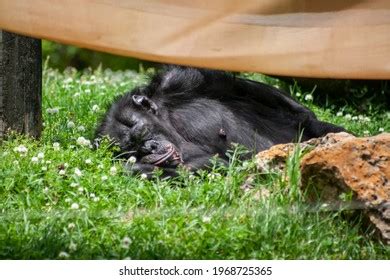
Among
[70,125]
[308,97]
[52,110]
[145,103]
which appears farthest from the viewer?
[308,97]

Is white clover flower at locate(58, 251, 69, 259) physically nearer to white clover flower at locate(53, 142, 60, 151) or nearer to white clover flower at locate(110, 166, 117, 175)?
white clover flower at locate(110, 166, 117, 175)

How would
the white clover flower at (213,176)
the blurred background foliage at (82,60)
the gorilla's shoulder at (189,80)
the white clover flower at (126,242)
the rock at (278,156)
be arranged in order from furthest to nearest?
1. the blurred background foliage at (82,60)
2. the gorilla's shoulder at (189,80)
3. the white clover flower at (213,176)
4. the rock at (278,156)
5. the white clover flower at (126,242)

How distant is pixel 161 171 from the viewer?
5074 mm

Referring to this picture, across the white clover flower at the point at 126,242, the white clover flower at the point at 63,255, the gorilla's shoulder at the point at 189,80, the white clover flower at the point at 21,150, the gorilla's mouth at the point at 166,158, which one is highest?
the gorilla's shoulder at the point at 189,80

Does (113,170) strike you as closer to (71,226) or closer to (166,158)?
(166,158)

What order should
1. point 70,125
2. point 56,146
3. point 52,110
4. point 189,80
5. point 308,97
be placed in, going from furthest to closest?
point 308,97
point 52,110
point 70,125
point 189,80
point 56,146

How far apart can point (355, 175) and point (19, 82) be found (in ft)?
7.57

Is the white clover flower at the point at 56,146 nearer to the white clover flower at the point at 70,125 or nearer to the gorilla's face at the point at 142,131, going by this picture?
the gorilla's face at the point at 142,131

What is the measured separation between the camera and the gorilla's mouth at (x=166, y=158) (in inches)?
217

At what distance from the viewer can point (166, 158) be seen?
5.54 meters

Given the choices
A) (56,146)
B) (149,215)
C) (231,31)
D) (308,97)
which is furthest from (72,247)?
(308,97)

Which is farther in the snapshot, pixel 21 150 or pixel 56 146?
pixel 56 146

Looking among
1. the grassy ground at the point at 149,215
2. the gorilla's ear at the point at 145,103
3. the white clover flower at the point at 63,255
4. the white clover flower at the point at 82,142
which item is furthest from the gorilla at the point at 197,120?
the white clover flower at the point at 63,255
